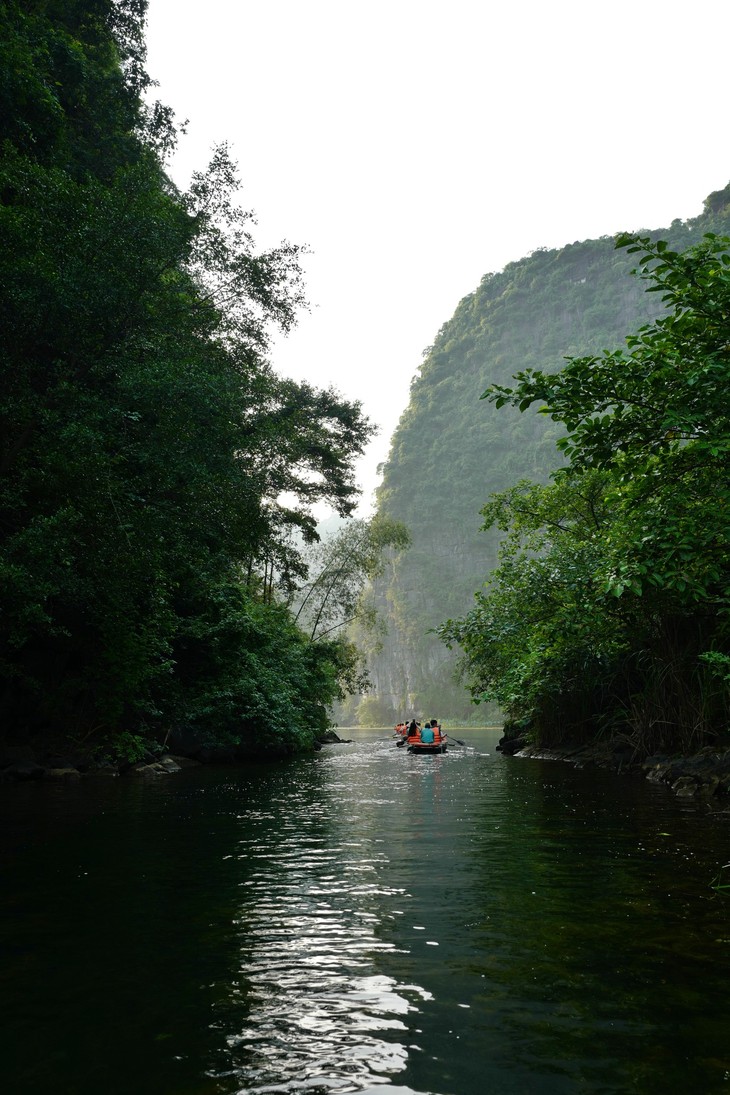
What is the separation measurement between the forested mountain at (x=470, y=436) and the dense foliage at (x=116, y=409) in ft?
340

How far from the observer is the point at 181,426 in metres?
17.2

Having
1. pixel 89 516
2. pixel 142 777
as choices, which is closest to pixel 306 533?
pixel 142 777

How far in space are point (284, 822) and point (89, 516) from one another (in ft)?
24.0

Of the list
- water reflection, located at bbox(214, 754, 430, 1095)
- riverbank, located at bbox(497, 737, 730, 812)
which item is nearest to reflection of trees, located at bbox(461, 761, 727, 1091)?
water reflection, located at bbox(214, 754, 430, 1095)

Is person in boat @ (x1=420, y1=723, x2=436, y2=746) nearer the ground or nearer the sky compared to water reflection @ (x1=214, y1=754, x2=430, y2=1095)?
nearer the ground

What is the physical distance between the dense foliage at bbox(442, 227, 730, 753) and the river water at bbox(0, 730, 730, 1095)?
345cm

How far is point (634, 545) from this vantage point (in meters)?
9.32

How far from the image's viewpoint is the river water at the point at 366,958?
A: 3648 mm

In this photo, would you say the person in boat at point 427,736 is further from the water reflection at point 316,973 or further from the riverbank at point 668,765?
the water reflection at point 316,973

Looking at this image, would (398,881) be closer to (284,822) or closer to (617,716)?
(284,822)

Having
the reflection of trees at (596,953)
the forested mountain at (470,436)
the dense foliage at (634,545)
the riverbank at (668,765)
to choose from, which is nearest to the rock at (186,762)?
the dense foliage at (634,545)

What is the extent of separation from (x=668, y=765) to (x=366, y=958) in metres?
13.2

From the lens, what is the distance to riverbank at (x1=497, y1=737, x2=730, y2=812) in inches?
554

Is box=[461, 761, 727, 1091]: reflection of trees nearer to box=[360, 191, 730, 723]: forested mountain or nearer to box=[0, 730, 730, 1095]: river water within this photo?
box=[0, 730, 730, 1095]: river water
